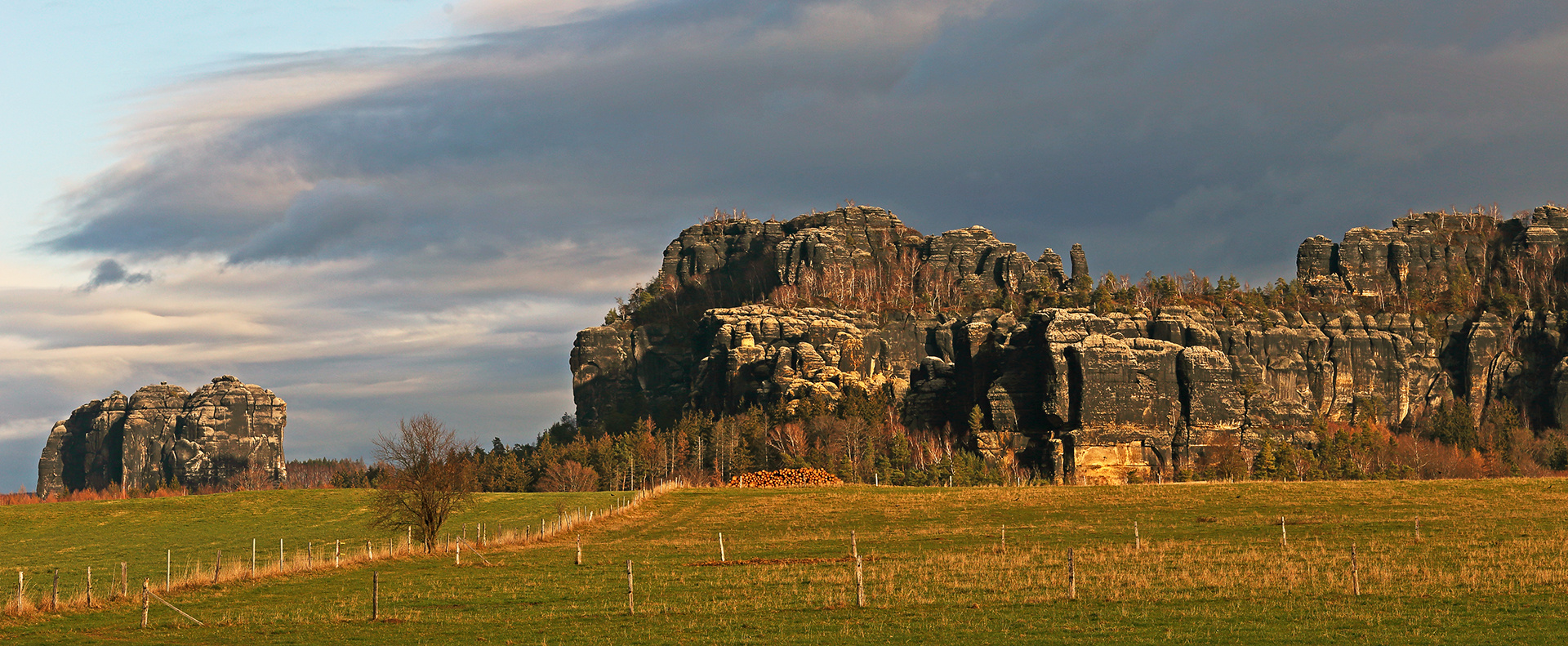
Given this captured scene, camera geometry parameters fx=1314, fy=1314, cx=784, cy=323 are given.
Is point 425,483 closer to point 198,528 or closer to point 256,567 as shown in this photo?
point 256,567

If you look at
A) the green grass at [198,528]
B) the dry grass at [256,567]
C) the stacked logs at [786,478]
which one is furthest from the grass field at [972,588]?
the stacked logs at [786,478]

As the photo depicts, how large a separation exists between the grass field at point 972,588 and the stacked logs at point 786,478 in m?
59.2

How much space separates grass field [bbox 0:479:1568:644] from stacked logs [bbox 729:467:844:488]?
2332 inches

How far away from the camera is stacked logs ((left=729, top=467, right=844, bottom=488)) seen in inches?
5601

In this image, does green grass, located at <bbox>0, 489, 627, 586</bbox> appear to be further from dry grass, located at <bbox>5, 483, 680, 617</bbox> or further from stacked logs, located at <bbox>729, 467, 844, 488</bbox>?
stacked logs, located at <bbox>729, 467, 844, 488</bbox>

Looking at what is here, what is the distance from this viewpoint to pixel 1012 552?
186ft

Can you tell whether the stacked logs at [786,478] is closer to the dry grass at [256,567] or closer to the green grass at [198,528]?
the green grass at [198,528]

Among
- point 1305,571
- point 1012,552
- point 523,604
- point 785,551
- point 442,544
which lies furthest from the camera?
point 442,544

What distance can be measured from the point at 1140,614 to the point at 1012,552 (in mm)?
21638

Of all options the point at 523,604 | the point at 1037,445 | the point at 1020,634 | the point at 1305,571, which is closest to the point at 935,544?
the point at 1305,571

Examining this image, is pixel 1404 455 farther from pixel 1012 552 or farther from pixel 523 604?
pixel 523 604

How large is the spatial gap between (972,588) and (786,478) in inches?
4046

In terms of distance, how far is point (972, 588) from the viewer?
42.2 metres

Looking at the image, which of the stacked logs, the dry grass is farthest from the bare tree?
the stacked logs
